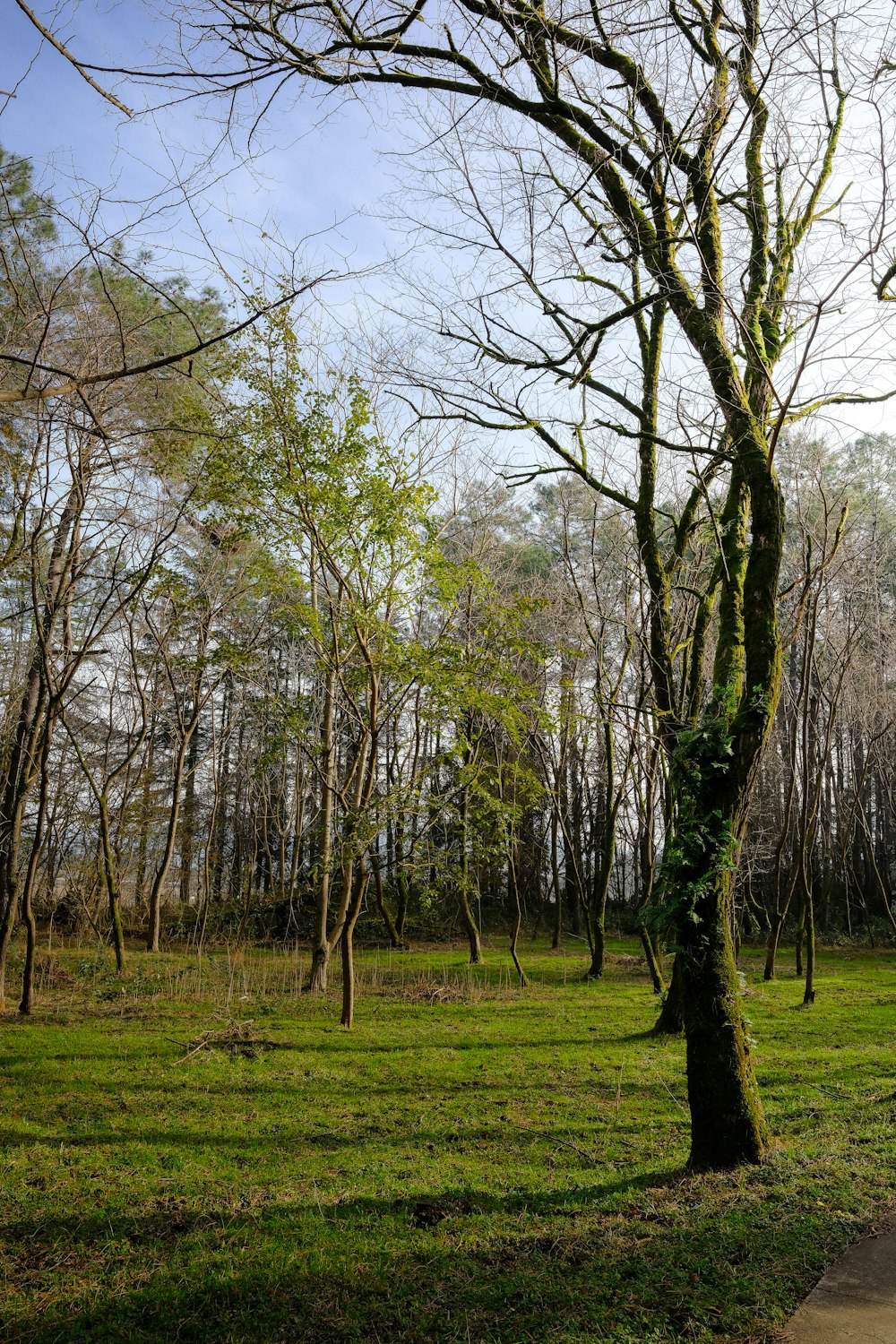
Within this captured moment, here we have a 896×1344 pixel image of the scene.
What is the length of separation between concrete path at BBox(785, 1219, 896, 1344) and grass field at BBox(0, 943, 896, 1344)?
59 mm

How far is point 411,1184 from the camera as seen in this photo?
3748 mm

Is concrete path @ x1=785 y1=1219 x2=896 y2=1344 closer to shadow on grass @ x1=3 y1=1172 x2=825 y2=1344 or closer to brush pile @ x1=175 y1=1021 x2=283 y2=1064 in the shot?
shadow on grass @ x1=3 y1=1172 x2=825 y2=1344

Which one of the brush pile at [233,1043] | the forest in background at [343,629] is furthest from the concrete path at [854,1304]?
the brush pile at [233,1043]

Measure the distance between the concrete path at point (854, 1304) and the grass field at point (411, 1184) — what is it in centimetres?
6

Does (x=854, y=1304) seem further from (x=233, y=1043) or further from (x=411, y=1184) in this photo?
(x=233, y=1043)

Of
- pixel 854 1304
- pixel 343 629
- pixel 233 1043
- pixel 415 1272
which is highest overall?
pixel 343 629

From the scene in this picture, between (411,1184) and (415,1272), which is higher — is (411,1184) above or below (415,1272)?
below

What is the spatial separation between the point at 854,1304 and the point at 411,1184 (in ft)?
6.54

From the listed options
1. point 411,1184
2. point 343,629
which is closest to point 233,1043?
point 411,1184

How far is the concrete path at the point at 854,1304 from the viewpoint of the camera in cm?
219

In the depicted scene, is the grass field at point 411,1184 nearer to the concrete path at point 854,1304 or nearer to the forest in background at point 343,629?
the concrete path at point 854,1304

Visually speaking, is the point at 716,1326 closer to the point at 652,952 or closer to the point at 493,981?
the point at 652,952

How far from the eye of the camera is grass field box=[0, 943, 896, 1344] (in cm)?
253

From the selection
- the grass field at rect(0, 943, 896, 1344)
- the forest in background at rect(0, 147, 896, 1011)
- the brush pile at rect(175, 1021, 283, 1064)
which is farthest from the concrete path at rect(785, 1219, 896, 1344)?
the brush pile at rect(175, 1021, 283, 1064)
